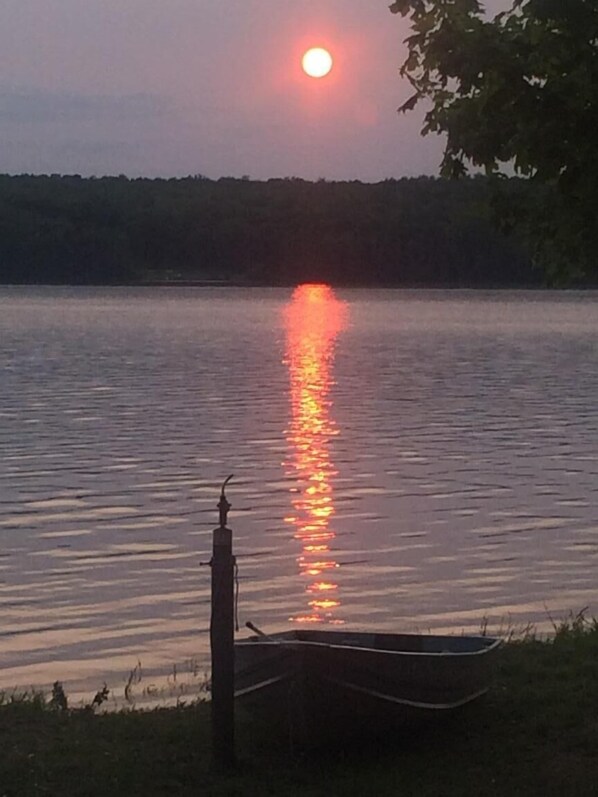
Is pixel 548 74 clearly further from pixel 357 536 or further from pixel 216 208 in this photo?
pixel 216 208

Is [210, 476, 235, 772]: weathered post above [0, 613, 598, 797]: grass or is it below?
above

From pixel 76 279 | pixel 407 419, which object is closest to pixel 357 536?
pixel 407 419

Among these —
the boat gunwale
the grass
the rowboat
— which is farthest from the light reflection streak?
the rowboat

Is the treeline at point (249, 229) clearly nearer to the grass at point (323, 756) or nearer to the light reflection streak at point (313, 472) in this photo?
the light reflection streak at point (313, 472)

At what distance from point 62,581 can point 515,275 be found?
167347mm

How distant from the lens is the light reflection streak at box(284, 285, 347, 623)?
16.7 m

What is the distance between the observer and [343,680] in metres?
8.12

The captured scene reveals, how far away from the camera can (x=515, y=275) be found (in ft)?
595

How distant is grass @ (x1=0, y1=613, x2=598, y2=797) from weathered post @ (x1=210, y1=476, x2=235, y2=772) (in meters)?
0.14

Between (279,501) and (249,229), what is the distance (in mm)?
148396

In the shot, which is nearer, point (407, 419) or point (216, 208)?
point (407, 419)

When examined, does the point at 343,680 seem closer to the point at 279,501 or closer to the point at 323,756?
the point at 323,756

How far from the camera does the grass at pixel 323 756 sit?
7.79 m

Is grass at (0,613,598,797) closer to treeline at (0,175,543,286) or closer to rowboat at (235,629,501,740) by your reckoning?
rowboat at (235,629,501,740)
